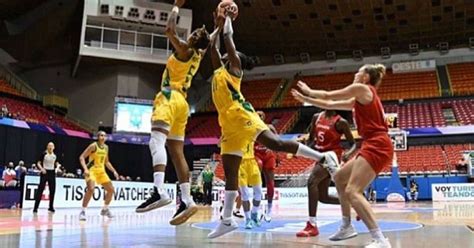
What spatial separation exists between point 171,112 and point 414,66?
31.8 metres

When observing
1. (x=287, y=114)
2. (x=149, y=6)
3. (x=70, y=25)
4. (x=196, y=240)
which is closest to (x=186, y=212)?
(x=196, y=240)

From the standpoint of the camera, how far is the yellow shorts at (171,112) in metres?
5.62

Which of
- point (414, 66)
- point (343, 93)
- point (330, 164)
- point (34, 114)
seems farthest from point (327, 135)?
point (414, 66)

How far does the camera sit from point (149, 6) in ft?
92.5

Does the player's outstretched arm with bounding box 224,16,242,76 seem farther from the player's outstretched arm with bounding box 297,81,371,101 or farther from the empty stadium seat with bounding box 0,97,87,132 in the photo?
the empty stadium seat with bounding box 0,97,87,132

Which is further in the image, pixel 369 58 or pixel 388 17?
pixel 369 58

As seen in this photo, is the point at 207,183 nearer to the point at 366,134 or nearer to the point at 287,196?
the point at 287,196

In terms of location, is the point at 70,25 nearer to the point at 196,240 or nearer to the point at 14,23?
the point at 14,23

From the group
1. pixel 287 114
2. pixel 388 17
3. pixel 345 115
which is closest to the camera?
pixel 345 115

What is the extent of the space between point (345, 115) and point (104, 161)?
5.97 metres

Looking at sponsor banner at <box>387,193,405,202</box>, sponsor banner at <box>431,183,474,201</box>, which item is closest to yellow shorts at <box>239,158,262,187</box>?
sponsor banner at <box>387,193,405,202</box>

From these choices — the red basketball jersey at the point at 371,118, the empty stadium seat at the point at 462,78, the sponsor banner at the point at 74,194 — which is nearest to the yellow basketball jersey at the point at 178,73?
the red basketball jersey at the point at 371,118

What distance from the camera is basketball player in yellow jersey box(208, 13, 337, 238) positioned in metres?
5.26

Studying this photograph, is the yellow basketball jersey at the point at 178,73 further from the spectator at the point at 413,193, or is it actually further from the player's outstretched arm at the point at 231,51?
the spectator at the point at 413,193
